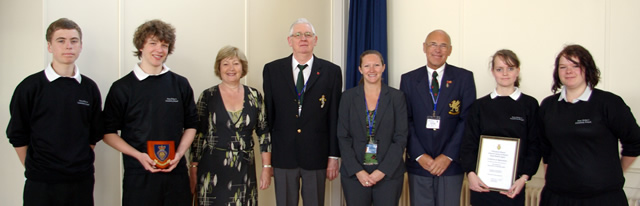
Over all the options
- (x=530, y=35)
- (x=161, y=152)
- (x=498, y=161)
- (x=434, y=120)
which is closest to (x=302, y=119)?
(x=434, y=120)

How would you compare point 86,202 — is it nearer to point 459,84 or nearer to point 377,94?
point 377,94

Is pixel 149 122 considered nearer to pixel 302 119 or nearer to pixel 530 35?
pixel 302 119

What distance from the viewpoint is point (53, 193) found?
2254 mm

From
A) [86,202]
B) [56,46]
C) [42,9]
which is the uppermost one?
[42,9]

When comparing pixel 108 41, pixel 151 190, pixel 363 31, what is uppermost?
pixel 363 31

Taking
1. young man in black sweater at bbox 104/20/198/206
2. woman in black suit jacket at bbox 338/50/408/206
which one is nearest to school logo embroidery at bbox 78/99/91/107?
young man in black sweater at bbox 104/20/198/206

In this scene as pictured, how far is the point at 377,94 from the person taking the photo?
10.0ft

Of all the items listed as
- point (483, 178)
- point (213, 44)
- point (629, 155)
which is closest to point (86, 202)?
point (213, 44)

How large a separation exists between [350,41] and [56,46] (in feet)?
9.67

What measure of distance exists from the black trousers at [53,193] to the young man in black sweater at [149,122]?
24 cm

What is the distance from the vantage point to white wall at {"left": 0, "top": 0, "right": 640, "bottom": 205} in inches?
105

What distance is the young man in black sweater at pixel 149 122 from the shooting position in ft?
8.20

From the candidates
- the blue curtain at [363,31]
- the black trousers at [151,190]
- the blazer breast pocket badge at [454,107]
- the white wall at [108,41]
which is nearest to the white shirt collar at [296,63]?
the white wall at [108,41]

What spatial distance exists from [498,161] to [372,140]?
770 mm
